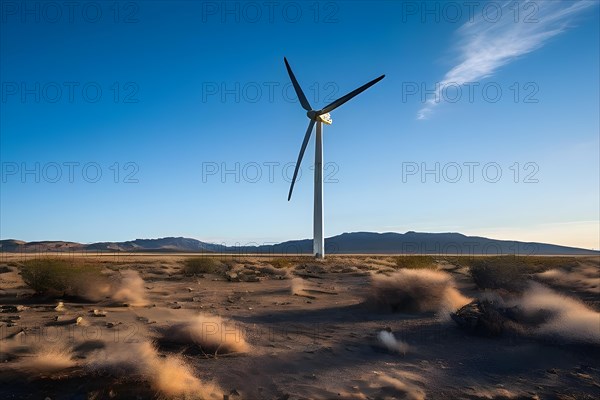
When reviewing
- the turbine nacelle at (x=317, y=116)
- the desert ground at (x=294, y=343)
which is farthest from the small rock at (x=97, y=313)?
the turbine nacelle at (x=317, y=116)

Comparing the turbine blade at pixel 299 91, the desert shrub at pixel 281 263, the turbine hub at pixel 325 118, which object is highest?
the turbine blade at pixel 299 91

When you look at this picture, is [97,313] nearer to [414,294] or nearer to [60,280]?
[60,280]

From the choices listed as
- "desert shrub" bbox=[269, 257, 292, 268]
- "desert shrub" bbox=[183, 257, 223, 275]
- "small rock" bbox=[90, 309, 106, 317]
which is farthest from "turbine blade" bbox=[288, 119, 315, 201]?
"small rock" bbox=[90, 309, 106, 317]

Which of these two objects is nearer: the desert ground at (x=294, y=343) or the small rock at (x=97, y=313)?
the desert ground at (x=294, y=343)

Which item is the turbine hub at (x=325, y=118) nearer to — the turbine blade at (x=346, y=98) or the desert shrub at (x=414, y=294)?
the turbine blade at (x=346, y=98)

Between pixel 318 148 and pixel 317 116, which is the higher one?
pixel 317 116

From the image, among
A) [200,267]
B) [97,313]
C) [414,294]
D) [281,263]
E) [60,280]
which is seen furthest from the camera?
[281,263]

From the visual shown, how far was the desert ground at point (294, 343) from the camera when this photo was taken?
6.34 meters

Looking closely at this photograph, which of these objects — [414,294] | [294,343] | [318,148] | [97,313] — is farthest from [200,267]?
[318,148]

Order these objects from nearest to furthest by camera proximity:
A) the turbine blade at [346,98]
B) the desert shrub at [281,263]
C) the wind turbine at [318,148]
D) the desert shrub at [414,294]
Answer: the desert shrub at [414,294] < the desert shrub at [281,263] < the turbine blade at [346,98] < the wind turbine at [318,148]

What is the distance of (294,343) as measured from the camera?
9.03 meters

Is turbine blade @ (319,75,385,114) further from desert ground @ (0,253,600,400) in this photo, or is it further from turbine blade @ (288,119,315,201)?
desert ground @ (0,253,600,400)

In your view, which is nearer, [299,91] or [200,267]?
[200,267]

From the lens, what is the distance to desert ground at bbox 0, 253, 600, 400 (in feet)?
20.8
